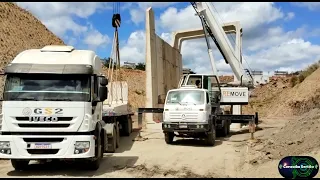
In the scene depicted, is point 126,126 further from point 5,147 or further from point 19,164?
point 5,147

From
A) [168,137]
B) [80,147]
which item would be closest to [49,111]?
[80,147]

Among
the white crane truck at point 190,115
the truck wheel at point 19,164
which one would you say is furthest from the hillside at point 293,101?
the truck wheel at point 19,164

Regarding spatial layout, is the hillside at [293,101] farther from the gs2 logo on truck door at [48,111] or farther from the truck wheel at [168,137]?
the gs2 logo on truck door at [48,111]

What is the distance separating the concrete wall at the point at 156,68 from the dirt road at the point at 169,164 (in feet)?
25.9

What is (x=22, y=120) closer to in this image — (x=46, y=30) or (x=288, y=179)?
(x=288, y=179)

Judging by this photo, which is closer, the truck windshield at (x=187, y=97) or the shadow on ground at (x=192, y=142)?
the truck windshield at (x=187, y=97)

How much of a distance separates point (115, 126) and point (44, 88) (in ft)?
15.1

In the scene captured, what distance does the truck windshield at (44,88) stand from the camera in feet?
33.7

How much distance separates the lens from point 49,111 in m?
10.2

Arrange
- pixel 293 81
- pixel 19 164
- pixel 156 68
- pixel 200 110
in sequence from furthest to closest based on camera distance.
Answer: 1. pixel 293 81
2. pixel 156 68
3. pixel 200 110
4. pixel 19 164

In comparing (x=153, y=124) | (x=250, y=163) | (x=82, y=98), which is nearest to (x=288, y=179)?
(x=250, y=163)

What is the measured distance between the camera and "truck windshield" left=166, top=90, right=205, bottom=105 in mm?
16234

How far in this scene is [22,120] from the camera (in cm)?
1016

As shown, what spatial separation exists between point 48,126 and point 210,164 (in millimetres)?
4976
